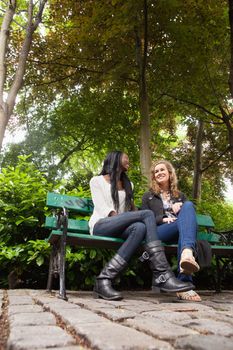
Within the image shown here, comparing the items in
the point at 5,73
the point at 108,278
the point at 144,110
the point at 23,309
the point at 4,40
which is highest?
the point at 4,40

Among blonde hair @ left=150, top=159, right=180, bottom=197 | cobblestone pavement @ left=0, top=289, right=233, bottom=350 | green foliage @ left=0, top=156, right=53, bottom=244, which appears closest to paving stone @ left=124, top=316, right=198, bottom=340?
cobblestone pavement @ left=0, top=289, right=233, bottom=350

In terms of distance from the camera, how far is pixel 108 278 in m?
3.47

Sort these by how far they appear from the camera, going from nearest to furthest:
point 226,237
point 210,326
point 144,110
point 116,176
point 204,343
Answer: point 204,343
point 210,326
point 116,176
point 226,237
point 144,110

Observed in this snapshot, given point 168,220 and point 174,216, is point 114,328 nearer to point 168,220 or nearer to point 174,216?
point 168,220

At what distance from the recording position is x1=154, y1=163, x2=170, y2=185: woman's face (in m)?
4.59

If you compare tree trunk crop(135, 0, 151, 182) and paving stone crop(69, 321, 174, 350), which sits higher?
tree trunk crop(135, 0, 151, 182)

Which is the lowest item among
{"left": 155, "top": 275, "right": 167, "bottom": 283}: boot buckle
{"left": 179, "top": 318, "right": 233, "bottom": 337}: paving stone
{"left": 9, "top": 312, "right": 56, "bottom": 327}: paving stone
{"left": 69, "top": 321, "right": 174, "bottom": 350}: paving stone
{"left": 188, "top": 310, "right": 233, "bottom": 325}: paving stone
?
{"left": 9, "top": 312, "right": 56, "bottom": 327}: paving stone

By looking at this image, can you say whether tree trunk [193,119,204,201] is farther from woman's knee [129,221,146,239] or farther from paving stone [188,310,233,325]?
paving stone [188,310,233,325]

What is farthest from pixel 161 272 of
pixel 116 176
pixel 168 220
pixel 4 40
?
pixel 4 40

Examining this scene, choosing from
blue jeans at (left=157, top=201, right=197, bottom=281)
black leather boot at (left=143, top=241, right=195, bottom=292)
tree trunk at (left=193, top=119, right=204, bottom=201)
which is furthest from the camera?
tree trunk at (left=193, top=119, right=204, bottom=201)

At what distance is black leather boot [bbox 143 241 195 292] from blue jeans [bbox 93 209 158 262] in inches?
3.7

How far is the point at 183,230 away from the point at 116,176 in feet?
→ 3.48

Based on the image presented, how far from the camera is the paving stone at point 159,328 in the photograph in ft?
5.70

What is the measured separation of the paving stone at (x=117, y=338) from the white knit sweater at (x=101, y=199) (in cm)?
211
